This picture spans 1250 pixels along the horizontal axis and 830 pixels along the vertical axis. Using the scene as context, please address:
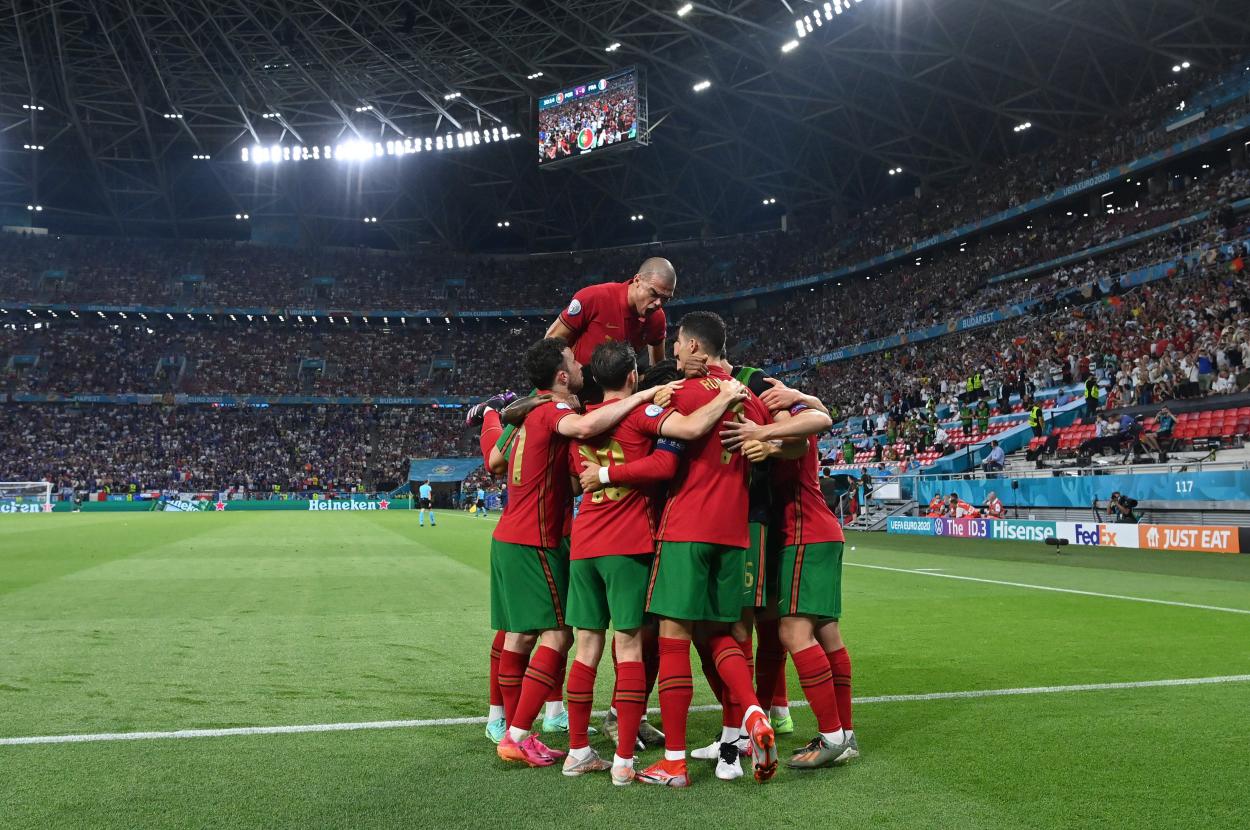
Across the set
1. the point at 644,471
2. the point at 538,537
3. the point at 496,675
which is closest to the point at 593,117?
the point at 538,537

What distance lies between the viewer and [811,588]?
4867mm

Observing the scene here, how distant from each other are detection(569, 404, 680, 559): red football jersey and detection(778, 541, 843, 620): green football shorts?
2.66ft

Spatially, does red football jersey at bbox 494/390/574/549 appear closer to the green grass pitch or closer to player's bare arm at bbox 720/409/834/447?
player's bare arm at bbox 720/409/834/447

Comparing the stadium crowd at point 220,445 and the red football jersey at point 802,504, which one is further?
the stadium crowd at point 220,445

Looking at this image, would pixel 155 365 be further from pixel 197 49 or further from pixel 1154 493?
pixel 1154 493

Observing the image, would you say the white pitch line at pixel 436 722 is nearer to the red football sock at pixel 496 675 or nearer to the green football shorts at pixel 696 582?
the red football sock at pixel 496 675

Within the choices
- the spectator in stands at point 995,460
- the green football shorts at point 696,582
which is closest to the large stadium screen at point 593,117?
the spectator in stands at point 995,460

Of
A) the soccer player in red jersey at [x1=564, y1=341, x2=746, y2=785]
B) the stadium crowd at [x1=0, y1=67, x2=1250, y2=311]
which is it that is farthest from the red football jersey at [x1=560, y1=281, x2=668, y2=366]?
the stadium crowd at [x1=0, y1=67, x2=1250, y2=311]

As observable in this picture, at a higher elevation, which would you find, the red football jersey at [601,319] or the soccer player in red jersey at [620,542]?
the red football jersey at [601,319]

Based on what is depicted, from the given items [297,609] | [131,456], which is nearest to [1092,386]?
[297,609]

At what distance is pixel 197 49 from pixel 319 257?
30046mm

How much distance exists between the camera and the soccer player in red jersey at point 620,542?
179 inches

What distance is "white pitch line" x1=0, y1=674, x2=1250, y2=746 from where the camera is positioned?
507 cm

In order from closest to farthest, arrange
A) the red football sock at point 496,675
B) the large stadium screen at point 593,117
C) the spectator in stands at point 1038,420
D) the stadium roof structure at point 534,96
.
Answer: the red football sock at point 496,675 < the spectator in stands at point 1038,420 < the stadium roof structure at point 534,96 < the large stadium screen at point 593,117
